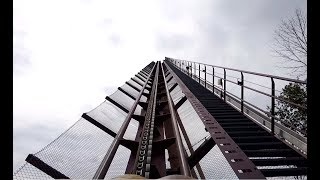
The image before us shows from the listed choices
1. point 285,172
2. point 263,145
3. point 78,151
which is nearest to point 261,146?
point 263,145

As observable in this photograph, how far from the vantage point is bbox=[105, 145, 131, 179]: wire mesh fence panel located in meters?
3.94

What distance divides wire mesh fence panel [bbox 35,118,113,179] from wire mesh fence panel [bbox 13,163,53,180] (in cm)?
25

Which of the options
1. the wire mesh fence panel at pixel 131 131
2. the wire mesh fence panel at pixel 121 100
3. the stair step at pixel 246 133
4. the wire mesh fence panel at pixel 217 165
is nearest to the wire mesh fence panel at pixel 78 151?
the wire mesh fence panel at pixel 131 131

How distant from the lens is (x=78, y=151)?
163 inches

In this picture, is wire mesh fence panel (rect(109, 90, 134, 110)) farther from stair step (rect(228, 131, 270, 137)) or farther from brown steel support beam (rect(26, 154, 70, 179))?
brown steel support beam (rect(26, 154, 70, 179))

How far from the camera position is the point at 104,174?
370 cm

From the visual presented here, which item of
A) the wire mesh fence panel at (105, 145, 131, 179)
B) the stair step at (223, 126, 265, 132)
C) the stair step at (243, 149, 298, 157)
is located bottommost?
the stair step at (243, 149, 298, 157)

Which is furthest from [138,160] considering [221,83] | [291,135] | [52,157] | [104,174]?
[221,83]

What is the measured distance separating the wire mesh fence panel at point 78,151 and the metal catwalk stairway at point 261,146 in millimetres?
2116

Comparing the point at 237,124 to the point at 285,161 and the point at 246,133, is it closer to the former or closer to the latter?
the point at 246,133

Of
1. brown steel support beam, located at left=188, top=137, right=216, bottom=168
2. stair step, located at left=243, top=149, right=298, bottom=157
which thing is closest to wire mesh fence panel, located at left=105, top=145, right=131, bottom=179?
brown steel support beam, located at left=188, top=137, right=216, bottom=168

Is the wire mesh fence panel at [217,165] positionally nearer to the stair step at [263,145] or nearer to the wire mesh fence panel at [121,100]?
the stair step at [263,145]
